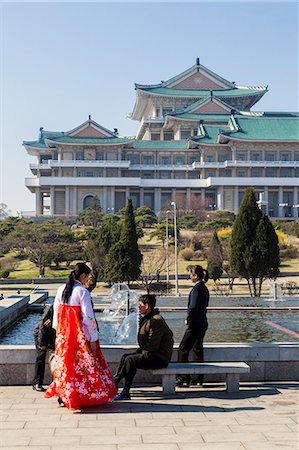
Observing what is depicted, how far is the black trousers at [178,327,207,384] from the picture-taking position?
8.09 meters

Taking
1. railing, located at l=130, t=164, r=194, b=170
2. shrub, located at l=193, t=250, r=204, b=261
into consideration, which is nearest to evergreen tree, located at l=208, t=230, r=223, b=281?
shrub, located at l=193, t=250, r=204, b=261

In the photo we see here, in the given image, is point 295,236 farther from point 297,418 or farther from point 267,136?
point 297,418

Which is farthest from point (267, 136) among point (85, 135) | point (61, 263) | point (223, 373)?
point (223, 373)

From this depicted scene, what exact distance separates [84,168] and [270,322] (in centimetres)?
5607

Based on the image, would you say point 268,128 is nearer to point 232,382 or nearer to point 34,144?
point 34,144

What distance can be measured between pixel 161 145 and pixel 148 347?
6415 centimetres

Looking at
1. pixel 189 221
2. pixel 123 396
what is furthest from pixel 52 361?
pixel 189 221

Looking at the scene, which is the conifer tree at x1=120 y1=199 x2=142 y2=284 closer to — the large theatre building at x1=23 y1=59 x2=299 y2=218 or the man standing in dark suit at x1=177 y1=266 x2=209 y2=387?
the man standing in dark suit at x1=177 y1=266 x2=209 y2=387

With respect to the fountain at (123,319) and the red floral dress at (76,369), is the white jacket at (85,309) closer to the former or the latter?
the red floral dress at (76,369)

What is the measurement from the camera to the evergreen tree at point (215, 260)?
3844cm

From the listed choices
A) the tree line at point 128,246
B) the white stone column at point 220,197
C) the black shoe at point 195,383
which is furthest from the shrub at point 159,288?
the white stone column at point 220,197

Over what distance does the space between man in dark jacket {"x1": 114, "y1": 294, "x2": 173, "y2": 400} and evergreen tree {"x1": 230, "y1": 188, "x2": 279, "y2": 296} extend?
2037 cm

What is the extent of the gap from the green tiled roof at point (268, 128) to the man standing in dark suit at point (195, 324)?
61.7m

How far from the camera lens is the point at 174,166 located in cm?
7025
